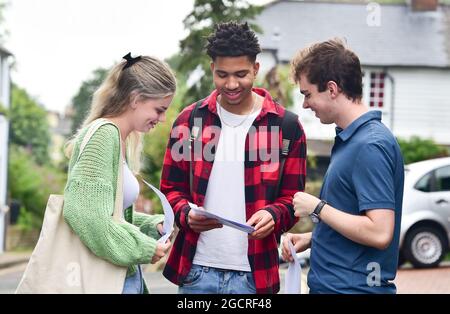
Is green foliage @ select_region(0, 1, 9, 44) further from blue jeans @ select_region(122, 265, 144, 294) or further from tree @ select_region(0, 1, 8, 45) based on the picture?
blue jeans @ select_region(122, 265, 144, 294)

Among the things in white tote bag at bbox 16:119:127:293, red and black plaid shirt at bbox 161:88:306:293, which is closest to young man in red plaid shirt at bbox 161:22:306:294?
red and black plaid shirt at bbox 161:88:306:293

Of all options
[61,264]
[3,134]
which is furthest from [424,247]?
[3,134]

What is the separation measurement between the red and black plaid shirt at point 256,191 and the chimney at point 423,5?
106 feet

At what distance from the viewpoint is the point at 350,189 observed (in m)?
3.59

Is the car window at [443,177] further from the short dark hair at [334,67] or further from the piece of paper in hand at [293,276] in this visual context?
the short dark hair at [334,67]

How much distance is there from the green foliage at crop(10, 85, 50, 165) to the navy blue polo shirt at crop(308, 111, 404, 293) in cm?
5705

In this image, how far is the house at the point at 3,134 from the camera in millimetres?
34375

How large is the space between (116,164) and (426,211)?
1230 cm

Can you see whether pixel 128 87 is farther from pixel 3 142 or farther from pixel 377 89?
pixel 3 142

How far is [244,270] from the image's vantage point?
428cm

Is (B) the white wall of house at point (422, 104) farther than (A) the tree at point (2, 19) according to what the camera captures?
No

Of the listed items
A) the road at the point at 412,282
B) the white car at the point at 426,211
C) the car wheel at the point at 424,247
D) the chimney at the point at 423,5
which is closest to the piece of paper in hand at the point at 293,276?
the road at the point at 412,282

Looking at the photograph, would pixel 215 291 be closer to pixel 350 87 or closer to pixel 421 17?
pixel 350 87

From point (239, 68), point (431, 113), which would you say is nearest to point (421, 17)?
point (431, 113)
